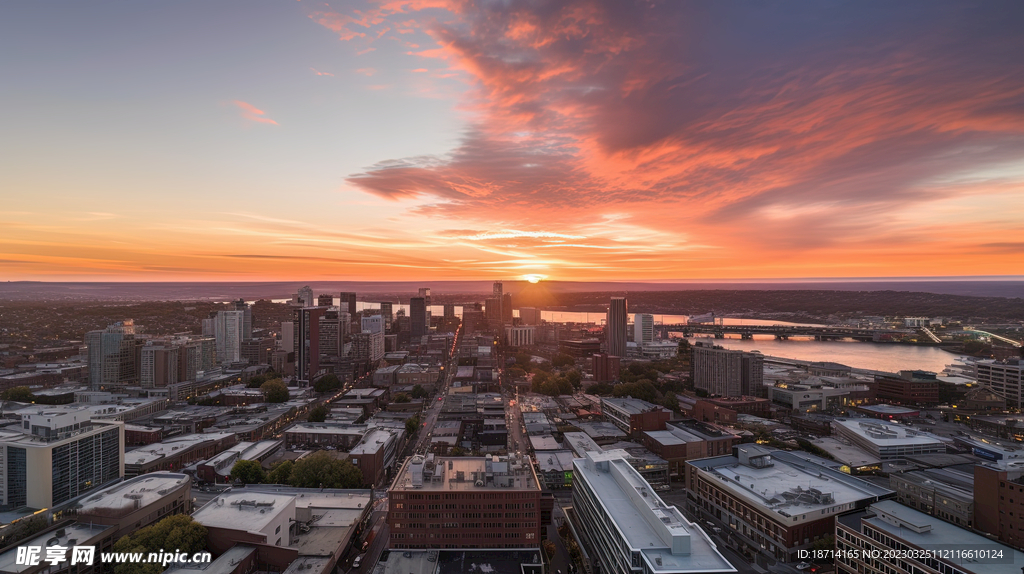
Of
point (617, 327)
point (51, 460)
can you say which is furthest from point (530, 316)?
point (51, 460)

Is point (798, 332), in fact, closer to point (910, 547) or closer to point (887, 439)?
point (887, 439)

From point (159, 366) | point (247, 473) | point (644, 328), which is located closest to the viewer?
point (247, 473)

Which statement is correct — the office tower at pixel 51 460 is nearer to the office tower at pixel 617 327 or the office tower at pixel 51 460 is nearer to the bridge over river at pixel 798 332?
the office tower at pixel 617 327

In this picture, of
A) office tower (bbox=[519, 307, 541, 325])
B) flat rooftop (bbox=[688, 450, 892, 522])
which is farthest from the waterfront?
flat rooftop (bbox=[688, 450, 892, 522])

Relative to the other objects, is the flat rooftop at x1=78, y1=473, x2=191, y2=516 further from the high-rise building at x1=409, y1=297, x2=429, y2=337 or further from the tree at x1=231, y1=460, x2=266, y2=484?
the high-rise building at x1=409, y1=297, x2=429, y2=337

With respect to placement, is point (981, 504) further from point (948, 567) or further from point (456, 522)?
point (456, 522)

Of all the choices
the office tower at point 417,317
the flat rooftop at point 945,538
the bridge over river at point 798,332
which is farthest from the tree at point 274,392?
the bridge over river at point 798,332
